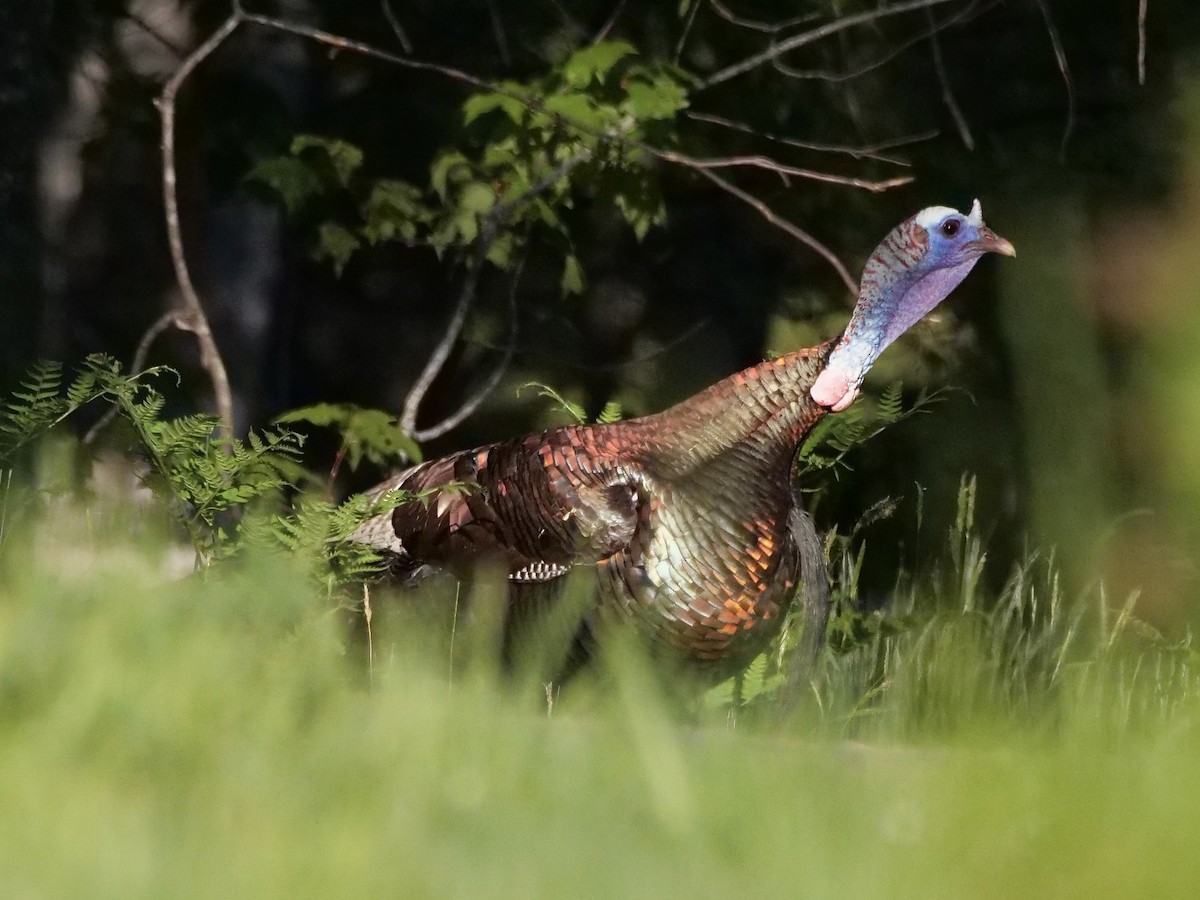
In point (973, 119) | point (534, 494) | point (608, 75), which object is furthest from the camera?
point (973, 119)

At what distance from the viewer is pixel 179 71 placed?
17.1 feet

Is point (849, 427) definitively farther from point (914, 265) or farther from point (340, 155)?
point (340, 155)

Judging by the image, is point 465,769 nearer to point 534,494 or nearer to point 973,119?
point 534,494

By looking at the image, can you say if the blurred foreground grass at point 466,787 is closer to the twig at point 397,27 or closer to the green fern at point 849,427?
the green fern at point 849,427

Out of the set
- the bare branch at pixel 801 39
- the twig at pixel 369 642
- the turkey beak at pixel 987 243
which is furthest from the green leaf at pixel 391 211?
the turkey beak at pixel 987 243

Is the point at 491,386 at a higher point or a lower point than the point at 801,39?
lower

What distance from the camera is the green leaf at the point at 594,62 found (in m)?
4.86

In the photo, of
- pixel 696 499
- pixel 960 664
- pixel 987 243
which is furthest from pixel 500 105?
pixel 960 664

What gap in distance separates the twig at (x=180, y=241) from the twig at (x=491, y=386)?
2.07 feet

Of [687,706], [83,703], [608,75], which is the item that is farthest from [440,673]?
[608,75]

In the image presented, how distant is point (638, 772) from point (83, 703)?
757mm

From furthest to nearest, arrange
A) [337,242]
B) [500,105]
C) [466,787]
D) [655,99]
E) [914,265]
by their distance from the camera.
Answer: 1. [337,242]
2. [500,105]
3. [655,99]
4. [914,265]
5. [466,787]

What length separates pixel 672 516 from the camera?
12.1 ft

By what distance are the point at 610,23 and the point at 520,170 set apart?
0.56m
